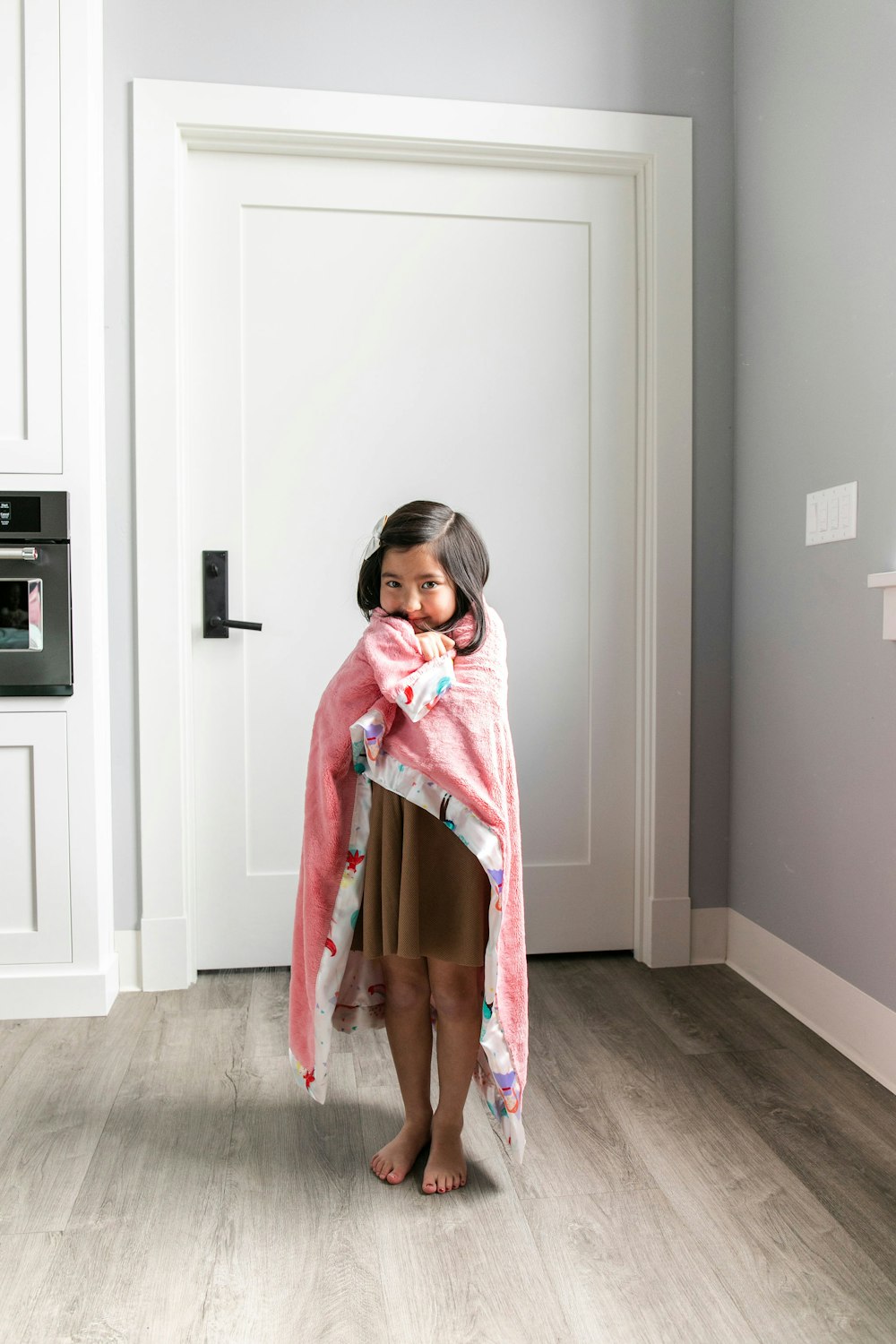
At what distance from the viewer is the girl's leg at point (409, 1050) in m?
1.46

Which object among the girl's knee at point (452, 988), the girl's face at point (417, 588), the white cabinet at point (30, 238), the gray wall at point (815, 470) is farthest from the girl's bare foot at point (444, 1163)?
the white cabinet at point (30, 238)

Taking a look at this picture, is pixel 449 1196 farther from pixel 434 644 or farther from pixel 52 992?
pixel 52 992

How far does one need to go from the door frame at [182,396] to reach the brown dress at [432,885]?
98 cm

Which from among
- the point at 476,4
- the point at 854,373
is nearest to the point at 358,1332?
the point at 854,373

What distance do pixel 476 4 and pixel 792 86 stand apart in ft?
2.47

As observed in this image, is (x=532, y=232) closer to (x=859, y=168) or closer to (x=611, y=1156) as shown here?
(x=859, y=168)

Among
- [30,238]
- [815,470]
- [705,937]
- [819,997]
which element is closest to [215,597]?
[30,238]

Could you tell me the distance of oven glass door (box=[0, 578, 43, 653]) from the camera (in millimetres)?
2057

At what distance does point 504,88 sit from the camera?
226cm

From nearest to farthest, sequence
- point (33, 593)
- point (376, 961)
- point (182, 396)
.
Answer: point (376, 961), point (33, 593), point (182, 396)

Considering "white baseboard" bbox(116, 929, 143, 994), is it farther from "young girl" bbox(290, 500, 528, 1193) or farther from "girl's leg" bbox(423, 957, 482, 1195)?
"girl's leg" bbox(423, 957, 482, 1195)

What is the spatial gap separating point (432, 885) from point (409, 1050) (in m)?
0.27

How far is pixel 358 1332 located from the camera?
115 centimetres

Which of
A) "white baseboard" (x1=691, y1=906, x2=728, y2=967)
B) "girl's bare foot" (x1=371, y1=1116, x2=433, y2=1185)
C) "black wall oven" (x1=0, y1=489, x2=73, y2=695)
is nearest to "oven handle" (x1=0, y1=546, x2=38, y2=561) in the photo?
"black wall oven" (x1=0, y1=489, x2=73, y2=695)
